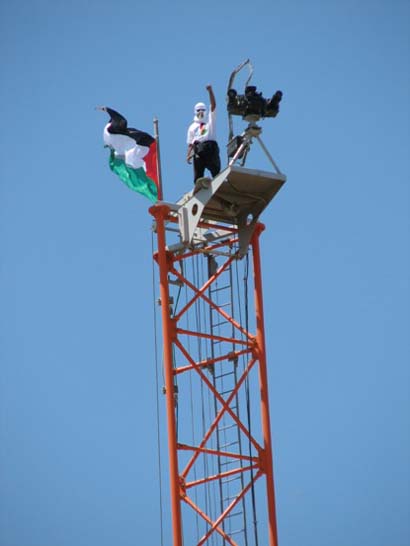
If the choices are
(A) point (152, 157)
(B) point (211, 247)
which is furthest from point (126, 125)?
(B) point (211, 247)

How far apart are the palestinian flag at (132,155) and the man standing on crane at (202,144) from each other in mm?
1814

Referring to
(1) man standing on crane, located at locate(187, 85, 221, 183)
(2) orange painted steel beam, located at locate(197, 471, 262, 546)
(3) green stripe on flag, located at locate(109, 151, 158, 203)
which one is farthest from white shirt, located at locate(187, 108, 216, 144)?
(2) orange painted steel beam, located at locate(197, 471, 262, 546)

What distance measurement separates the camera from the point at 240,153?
98.6ft

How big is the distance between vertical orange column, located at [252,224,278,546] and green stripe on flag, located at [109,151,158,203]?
2.99 meters

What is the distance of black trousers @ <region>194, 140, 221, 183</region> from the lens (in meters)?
31.2

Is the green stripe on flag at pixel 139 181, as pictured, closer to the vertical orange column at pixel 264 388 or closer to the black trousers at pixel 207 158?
the black trousers at pixel 207 158

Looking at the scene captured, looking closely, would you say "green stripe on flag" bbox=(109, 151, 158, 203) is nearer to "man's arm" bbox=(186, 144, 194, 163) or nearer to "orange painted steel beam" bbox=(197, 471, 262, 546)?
"man's arm" bbox=(186, 144, 194, 163)

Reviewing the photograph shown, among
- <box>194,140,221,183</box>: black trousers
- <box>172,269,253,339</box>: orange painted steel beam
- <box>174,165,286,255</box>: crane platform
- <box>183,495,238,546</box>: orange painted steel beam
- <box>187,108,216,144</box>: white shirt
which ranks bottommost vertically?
<box>183,495,238,546</box>: orange painted steel beam

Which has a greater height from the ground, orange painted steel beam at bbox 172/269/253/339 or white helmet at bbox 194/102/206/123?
white helmet at bbox 194/102/206/123

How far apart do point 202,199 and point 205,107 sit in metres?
2.76

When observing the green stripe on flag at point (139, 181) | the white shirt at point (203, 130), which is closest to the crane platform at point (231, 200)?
the white shirt at point (203, 130)

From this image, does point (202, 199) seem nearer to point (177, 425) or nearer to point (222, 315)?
point (222, 315)

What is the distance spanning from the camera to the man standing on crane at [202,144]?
31188 millimetres

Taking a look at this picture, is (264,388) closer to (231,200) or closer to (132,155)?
(231,200)
